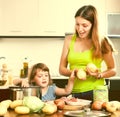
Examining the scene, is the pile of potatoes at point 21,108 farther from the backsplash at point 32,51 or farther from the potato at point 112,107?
the backsplash at point 32,51

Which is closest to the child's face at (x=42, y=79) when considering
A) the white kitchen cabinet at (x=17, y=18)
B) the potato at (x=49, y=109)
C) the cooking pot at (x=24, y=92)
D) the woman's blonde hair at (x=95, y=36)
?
the woman's blonde hair at (x=95, y=36)

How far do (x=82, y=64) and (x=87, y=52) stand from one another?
0.08 metres

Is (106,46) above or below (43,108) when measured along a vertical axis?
above

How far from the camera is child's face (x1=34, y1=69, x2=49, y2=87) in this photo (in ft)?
6.60

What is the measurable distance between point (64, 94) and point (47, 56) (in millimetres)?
2280

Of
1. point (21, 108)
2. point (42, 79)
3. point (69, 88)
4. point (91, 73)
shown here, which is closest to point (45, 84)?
point (42, 79)

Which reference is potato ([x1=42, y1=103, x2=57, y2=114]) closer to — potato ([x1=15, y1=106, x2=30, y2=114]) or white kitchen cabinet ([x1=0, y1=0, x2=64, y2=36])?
potato ([x1=15, y1=106, x2=30, y2=114])

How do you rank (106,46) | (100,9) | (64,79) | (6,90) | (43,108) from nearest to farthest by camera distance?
(43,108)
(106,46)
(6,90)
(64,79)
(100,9)

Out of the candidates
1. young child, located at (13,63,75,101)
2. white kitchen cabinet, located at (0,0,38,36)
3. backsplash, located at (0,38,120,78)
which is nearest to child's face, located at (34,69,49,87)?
young child, located at (13,63,75,101)

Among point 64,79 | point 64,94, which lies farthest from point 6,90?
point 64,94

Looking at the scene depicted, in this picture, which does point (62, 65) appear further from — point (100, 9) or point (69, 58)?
point (100, 9)

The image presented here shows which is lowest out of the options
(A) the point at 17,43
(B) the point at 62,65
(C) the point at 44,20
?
(B) the point at 62,65

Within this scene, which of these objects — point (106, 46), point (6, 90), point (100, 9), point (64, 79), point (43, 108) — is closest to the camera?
point (43, 108)

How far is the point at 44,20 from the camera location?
13.3ft
